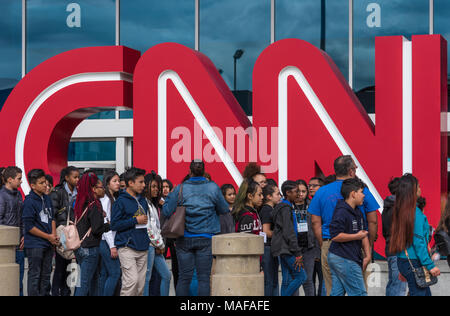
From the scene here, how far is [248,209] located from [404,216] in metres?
2.25

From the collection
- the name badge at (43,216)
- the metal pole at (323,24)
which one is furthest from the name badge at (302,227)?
the metal pole at (323,24)

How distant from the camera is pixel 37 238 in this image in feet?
27.4

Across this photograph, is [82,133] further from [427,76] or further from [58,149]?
[427,76]

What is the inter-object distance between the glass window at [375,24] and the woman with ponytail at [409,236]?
8380mm

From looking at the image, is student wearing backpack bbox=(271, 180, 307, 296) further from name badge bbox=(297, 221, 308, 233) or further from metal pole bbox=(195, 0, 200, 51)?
metal pole bbox=(195, 0, 200, 51)

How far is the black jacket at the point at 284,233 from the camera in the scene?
812 centimetres

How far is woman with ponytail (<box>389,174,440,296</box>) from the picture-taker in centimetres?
654

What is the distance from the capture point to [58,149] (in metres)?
12.1

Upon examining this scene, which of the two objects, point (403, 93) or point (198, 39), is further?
point (198, 39)

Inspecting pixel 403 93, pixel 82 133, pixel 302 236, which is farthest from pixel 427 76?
pixel 82 133

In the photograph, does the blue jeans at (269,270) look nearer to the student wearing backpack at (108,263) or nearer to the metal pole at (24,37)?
the student wearing backpack at (108,263)

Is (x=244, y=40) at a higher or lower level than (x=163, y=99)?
higher
